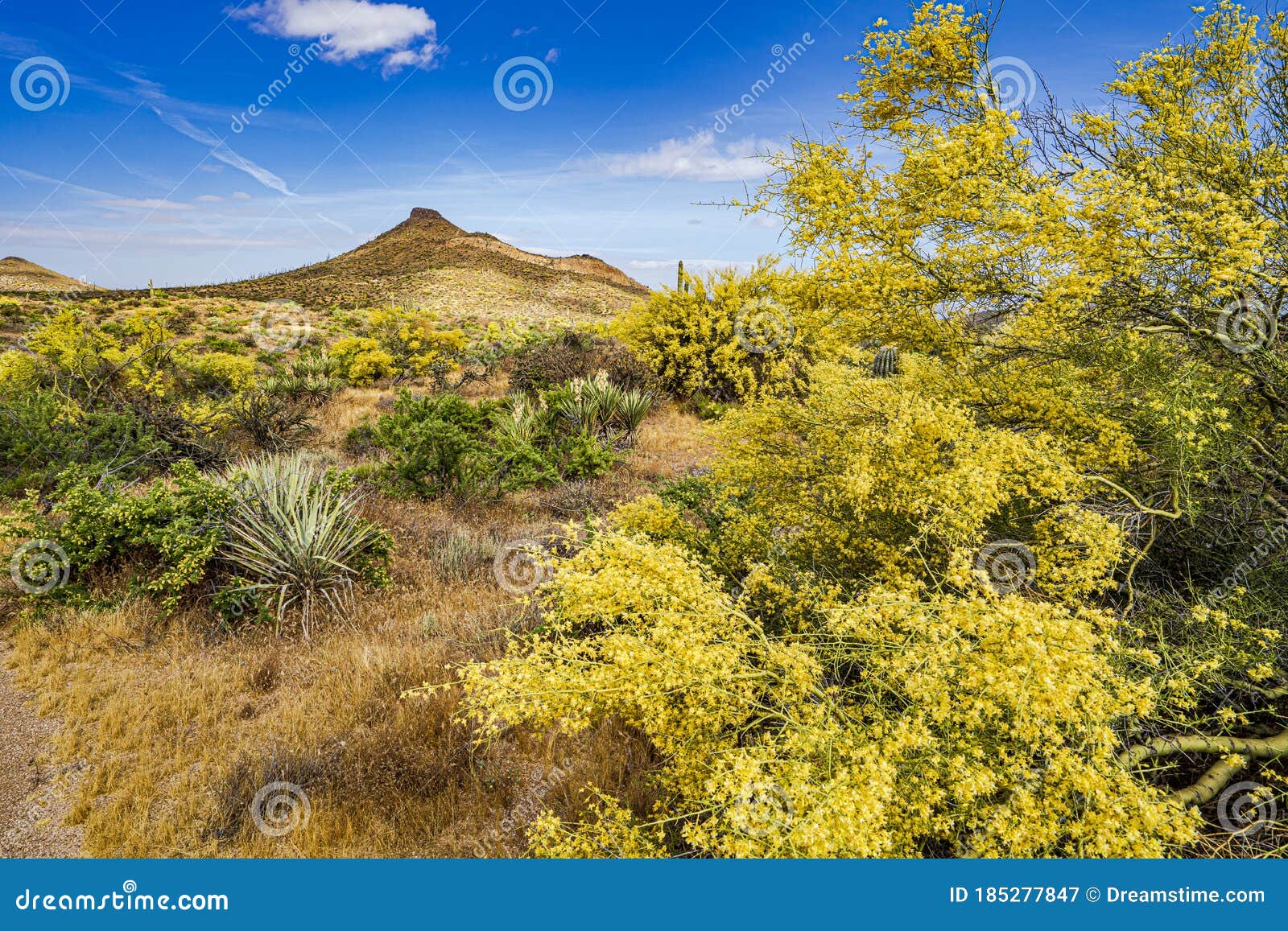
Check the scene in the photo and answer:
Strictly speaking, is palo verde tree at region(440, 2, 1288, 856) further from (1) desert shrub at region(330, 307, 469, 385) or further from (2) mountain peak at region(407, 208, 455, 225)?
(2) mountain peak at region(407, 208, 455, 225)

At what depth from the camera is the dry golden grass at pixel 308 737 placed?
9.66 feet

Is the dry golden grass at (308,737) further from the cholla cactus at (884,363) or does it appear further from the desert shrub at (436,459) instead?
the cholla cactus at (884,363)

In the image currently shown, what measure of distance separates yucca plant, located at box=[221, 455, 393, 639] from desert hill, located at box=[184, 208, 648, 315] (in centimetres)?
3387

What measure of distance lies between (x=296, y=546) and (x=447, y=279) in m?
47.5

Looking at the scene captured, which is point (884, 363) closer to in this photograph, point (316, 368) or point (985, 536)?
point (985, 536)

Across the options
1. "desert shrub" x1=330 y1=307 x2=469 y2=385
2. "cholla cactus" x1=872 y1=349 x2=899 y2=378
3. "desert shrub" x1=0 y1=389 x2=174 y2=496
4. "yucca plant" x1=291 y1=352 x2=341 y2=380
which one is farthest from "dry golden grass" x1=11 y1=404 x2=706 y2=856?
"desert shrub" x1=330 y1=307 x2=469 y2=385

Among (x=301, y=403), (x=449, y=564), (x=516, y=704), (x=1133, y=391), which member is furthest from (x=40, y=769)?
(x=301, y=403)

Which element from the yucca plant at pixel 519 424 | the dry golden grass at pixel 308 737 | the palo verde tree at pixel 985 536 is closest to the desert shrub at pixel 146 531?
the dry golden grass at pixel 308 737

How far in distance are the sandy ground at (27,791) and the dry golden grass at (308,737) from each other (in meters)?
0.09

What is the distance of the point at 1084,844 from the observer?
78.2 inches

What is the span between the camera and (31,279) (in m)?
39.4

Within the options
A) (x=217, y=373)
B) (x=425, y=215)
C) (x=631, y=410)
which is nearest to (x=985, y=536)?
(x=631, y=410)

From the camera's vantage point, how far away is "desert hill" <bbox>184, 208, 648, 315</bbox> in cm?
3938

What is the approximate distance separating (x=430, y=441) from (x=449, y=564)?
2.19 meters
